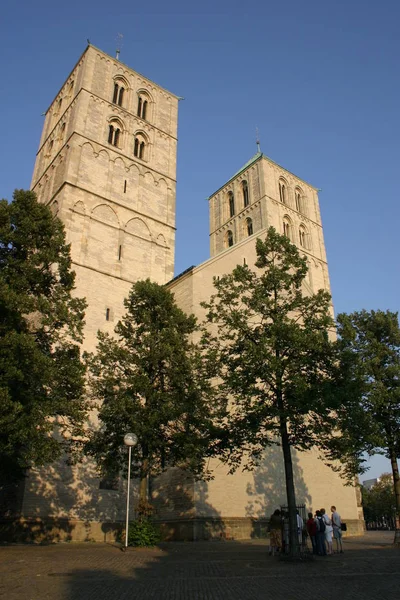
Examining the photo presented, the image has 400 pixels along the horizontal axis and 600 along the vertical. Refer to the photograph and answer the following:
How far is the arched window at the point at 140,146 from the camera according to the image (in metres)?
36.4

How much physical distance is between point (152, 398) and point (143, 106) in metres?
31.3

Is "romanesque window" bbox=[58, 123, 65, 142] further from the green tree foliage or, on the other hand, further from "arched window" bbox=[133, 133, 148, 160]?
the green tree foliage

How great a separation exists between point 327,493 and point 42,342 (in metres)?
18.1

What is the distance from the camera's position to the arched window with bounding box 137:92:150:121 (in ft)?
130

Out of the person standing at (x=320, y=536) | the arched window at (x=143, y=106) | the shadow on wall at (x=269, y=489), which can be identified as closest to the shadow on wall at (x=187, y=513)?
the shadow on wall at (x=269, y=489)

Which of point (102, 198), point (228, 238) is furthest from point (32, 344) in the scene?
point (228, 238)

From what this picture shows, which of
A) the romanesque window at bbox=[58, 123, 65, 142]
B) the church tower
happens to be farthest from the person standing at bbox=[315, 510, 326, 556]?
the romanesque window at bbox=[58, 123, 65, 142]

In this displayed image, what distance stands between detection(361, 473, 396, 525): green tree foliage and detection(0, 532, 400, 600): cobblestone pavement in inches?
2170

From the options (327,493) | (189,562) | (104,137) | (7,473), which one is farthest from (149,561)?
(104,137)

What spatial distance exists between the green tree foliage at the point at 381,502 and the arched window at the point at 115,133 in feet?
180

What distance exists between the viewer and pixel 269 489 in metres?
22.7

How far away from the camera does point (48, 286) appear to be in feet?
53.9

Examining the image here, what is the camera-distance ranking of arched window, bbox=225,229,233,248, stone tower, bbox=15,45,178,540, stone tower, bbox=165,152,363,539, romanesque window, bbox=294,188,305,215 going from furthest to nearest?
romanesque window, bbox=294,188,305,215 → arched window, bbox=225,229,233,248 → stone tower, bbox=15,45,178,540 → stone tower, bbox=165,152,363,539

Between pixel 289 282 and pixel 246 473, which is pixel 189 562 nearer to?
pixel 289 282
